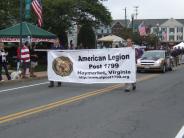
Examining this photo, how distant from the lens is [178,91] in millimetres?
18203

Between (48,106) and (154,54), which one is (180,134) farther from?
(154,54)

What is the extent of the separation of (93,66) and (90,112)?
6627mm

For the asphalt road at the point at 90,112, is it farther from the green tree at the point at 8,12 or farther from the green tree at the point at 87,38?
the green tree at the point at 87,38

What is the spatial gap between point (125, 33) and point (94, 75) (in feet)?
217

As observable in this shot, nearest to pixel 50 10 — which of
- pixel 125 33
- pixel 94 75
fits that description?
pixel 94 75

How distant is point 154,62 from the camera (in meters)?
30.8

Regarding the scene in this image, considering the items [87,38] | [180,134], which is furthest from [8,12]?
[180,134]

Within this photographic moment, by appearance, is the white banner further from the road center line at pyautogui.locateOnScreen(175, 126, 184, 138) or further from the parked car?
the parked car

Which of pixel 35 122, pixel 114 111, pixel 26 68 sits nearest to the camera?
pixel 35 122

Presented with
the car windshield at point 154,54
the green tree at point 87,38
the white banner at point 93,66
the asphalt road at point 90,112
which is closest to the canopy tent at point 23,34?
the car windshield at point 154,54

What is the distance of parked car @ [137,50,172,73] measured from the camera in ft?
101

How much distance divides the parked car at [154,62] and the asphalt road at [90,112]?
12.3m

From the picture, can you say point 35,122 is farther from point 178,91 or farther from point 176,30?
point 176,30

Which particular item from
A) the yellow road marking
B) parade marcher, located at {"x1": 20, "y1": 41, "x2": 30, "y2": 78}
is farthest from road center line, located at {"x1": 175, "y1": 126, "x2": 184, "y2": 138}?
parade marcher, located at {"x1": 20, "y1": 41, "x2": 30, "y2": 78}
